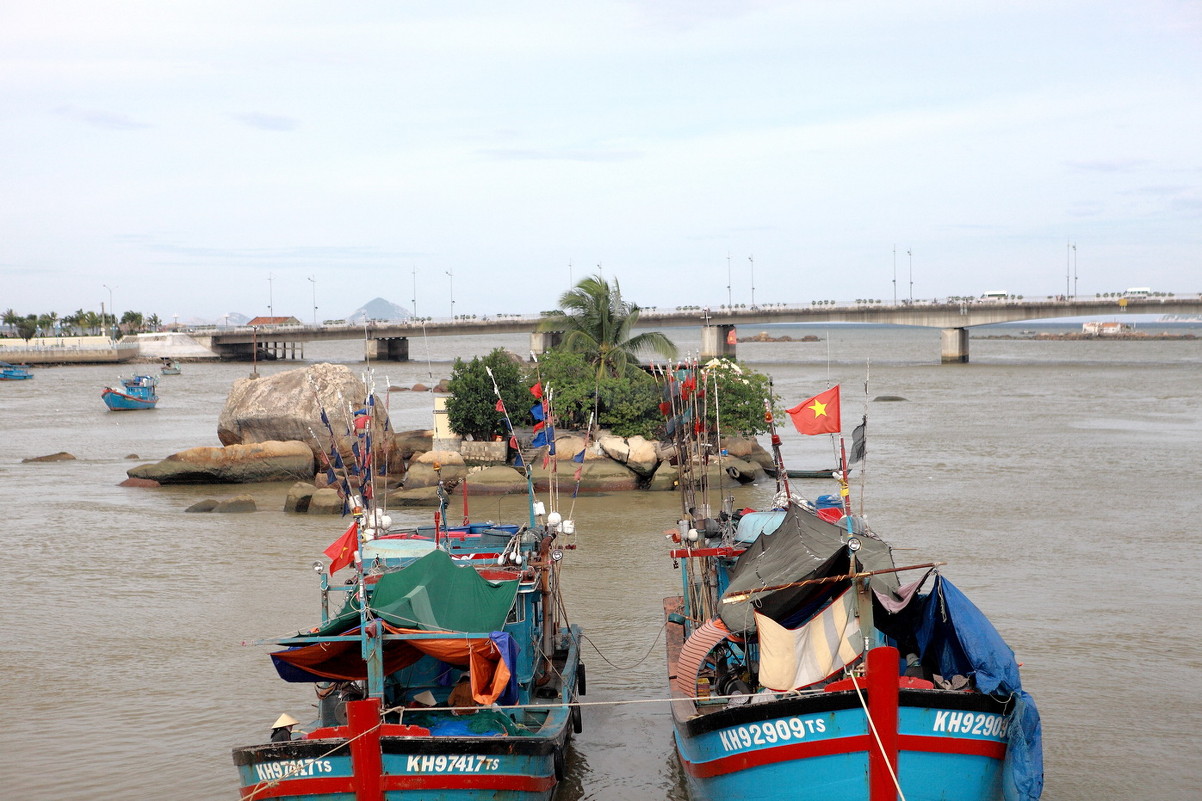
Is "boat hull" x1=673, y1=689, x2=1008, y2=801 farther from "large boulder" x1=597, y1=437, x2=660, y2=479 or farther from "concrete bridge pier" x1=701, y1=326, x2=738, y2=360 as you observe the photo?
"concrete bridge pier" x1=701, y1=326, x2=738, y2=360

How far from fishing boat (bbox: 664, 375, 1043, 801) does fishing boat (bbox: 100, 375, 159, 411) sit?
53.5m

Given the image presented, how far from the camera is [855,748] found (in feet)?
31.4

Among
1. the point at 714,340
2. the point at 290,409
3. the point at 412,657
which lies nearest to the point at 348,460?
the point at 290,409

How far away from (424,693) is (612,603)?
8.23 meters

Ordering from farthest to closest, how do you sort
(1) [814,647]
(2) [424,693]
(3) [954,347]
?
(3) [954,347] < (2) [424,693] < (1) [814,647]

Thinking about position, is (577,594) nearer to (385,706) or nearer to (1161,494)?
(385,706)

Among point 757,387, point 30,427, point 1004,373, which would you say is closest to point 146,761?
point 757,387

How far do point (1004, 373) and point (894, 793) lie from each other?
7960cm

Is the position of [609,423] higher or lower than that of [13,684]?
higher

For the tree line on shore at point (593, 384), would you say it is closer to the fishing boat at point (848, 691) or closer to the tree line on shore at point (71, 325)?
the fishing boat at point (848, 691)

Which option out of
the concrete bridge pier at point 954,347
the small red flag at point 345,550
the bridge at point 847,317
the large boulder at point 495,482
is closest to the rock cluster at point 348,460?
the large boulder at point 495,482

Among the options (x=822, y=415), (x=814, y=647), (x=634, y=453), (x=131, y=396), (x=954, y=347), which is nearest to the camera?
(x=814, y=647)

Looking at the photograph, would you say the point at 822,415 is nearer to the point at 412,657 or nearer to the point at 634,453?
the point at 412,657

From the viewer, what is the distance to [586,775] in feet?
41.4
